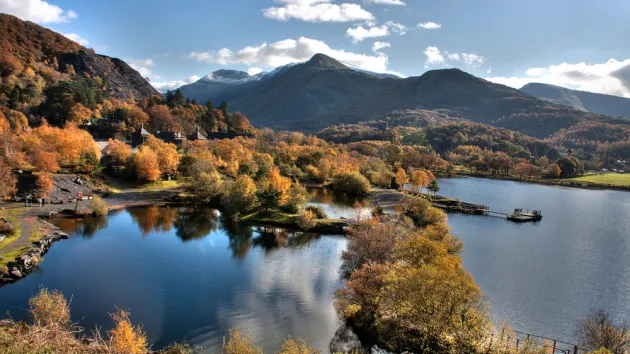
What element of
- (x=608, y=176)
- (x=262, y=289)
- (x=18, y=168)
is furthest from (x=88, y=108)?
(x=608, y=176)

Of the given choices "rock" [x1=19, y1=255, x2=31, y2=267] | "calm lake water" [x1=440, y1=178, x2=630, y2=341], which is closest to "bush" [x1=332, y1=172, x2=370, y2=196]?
"calm lake water" [x1=440, y1=178, x2=630, y2=341]

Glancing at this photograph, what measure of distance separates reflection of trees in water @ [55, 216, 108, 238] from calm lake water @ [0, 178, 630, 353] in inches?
12.5

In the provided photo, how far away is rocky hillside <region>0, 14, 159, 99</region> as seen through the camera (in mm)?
156375

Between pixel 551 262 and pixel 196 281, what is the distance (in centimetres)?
4012

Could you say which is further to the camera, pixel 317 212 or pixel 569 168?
pixel 569 168

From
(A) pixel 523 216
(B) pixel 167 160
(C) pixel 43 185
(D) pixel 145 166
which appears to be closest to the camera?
(C) pixel 43 185

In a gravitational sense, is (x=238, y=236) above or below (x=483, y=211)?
below

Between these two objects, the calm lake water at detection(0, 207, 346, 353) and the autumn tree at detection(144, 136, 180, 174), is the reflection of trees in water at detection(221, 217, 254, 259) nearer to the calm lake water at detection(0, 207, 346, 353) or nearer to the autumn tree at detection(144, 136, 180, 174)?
the calm lake water at detection(0, 207, 346, 353)

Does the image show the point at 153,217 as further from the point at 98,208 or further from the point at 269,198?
the point at 269,198

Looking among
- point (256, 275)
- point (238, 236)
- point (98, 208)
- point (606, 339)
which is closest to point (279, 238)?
point (238, 236)

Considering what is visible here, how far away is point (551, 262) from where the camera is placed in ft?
151

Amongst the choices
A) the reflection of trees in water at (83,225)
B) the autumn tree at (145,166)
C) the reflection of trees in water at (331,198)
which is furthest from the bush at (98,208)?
the reflection of trees in water at (331,198)

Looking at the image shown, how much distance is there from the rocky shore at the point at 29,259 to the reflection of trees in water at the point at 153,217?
9.44 metres

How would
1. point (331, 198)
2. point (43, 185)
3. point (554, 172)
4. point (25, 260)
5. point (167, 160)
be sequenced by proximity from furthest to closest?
point (554, 172) < point (331, 198) < point (167, 160) < point (43, 185) < point (25, 260)
